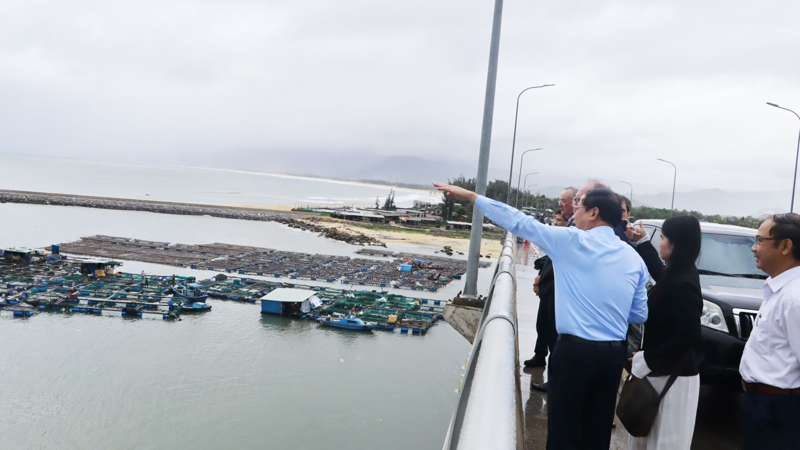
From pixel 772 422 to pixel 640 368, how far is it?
74 cm

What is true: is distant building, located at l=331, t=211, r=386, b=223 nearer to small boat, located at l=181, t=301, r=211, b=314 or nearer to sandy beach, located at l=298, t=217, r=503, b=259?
sandy beach, located at l=298, t=217, r=503, b=259

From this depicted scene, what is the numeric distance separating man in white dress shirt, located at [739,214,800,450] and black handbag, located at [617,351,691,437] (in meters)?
0.45

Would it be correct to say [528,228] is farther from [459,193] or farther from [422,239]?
[422,239]

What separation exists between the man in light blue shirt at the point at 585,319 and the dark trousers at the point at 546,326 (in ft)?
6.30

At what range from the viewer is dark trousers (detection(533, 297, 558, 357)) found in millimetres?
4820

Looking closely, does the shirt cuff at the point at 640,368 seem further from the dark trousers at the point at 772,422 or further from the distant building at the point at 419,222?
the distant building at the point at 419,222

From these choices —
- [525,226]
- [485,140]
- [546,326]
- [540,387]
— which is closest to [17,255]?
[485,140]

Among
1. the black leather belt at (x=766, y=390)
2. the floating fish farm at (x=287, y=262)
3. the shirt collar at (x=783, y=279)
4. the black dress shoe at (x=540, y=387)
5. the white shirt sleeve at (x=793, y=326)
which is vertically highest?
the shirt collar at (x=783, y=279)

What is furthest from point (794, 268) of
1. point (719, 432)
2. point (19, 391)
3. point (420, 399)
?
point (19, 391)

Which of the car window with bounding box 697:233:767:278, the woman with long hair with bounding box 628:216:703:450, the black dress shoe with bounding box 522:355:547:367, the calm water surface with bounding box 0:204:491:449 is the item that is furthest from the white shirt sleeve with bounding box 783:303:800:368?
the calm water surface with bounding box 0:204:491:449

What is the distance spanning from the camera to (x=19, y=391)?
19.5 m

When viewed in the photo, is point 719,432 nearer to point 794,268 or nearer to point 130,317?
point 794,268

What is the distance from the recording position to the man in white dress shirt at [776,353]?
8.09ft

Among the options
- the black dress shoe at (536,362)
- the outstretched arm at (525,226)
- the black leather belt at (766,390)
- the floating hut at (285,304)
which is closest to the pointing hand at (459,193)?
the outstretched arm at (525,226)
